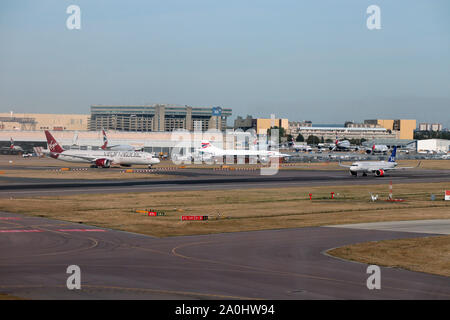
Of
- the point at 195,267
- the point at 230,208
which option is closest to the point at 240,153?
the point at 230,208

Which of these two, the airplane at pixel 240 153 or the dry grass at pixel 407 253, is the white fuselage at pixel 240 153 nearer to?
the airplane at pixel 240 153

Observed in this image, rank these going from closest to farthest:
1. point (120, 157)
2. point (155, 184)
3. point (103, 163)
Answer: point (155, 184), point (103, 163), point (120, 157)

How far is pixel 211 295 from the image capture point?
23.9 meters

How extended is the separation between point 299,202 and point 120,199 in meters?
20.6

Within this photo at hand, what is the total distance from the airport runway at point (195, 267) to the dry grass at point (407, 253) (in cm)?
138

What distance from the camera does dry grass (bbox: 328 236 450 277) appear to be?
31219mm

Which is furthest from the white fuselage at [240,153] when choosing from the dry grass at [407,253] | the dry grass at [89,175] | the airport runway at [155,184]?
the dry grass at [407,253]

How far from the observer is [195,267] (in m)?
29.6

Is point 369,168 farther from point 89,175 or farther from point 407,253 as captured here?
point 407,253

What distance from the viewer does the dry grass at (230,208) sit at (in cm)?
4650

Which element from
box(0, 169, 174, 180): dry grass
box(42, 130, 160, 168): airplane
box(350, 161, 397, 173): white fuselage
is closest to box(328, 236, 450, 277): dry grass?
box(0, 169, 174, 180): dry grass

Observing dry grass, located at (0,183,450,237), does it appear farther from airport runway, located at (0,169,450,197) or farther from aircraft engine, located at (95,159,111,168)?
aircraft engine, located at (95,159,111,168)

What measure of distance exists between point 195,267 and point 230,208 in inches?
1125

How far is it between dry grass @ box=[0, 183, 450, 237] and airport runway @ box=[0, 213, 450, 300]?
463 cm
